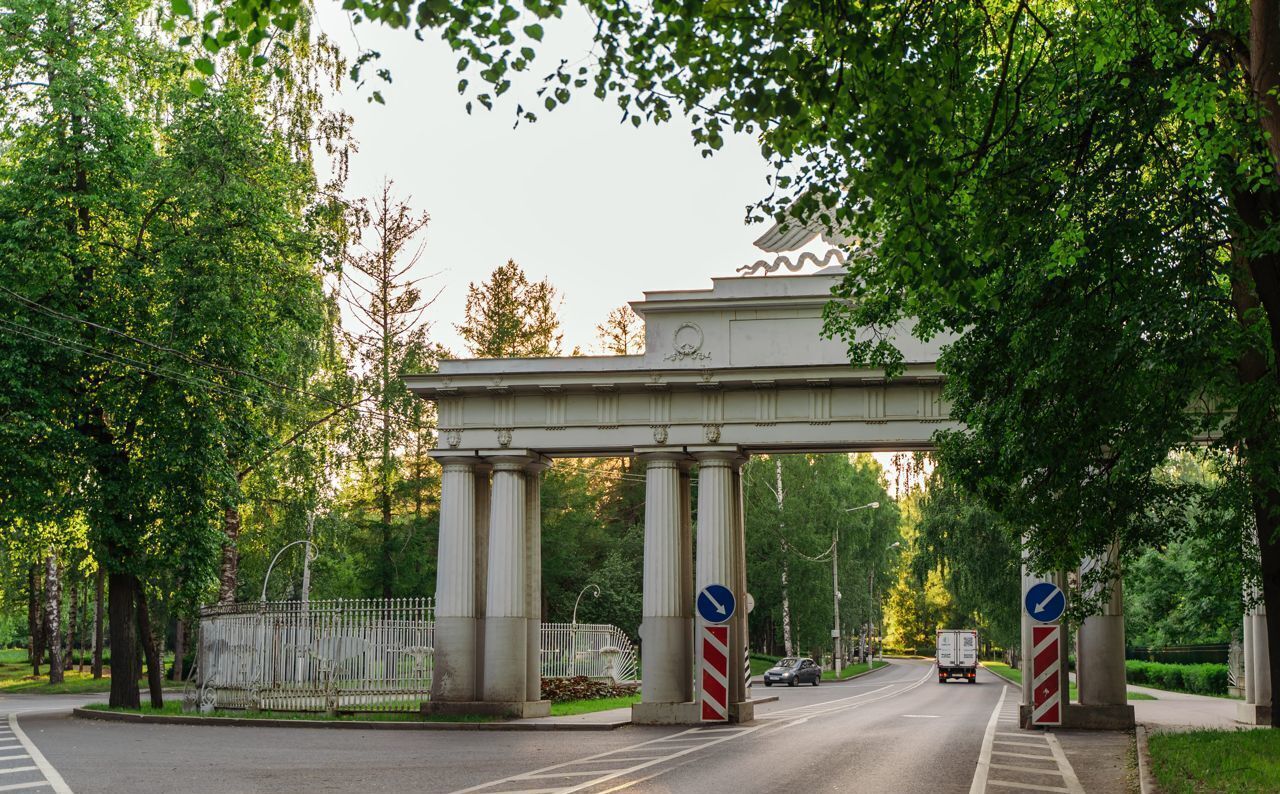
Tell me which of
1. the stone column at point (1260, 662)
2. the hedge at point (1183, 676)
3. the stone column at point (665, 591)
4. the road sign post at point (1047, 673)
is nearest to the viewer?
the road sign post at point (1047, 673)

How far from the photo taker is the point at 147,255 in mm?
28875

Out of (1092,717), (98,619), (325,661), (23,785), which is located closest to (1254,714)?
(1092,717)

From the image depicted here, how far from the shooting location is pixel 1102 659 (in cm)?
2470

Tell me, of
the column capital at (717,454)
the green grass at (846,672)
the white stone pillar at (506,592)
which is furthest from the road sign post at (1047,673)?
the green grass at (846,672)

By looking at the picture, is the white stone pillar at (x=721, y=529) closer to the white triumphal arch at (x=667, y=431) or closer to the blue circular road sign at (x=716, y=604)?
the white triumphal arch at (x=667, y=431)

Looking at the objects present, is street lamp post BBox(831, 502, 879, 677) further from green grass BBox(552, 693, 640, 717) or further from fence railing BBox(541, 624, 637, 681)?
green grass BBox(552, 693, 640, 717)

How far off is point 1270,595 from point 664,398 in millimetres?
13209

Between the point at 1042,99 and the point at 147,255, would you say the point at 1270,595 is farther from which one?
the point at 147,255

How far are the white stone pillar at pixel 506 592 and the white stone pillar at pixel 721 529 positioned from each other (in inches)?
152

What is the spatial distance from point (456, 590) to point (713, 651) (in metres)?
6.48

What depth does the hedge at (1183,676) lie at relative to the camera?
4472 cm

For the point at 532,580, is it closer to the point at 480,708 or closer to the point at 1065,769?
the point at 480,708

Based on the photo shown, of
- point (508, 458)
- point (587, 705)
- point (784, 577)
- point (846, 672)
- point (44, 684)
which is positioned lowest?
point (846, 672)

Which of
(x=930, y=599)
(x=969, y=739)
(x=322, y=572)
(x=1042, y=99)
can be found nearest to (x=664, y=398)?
(x=969, y=739)
